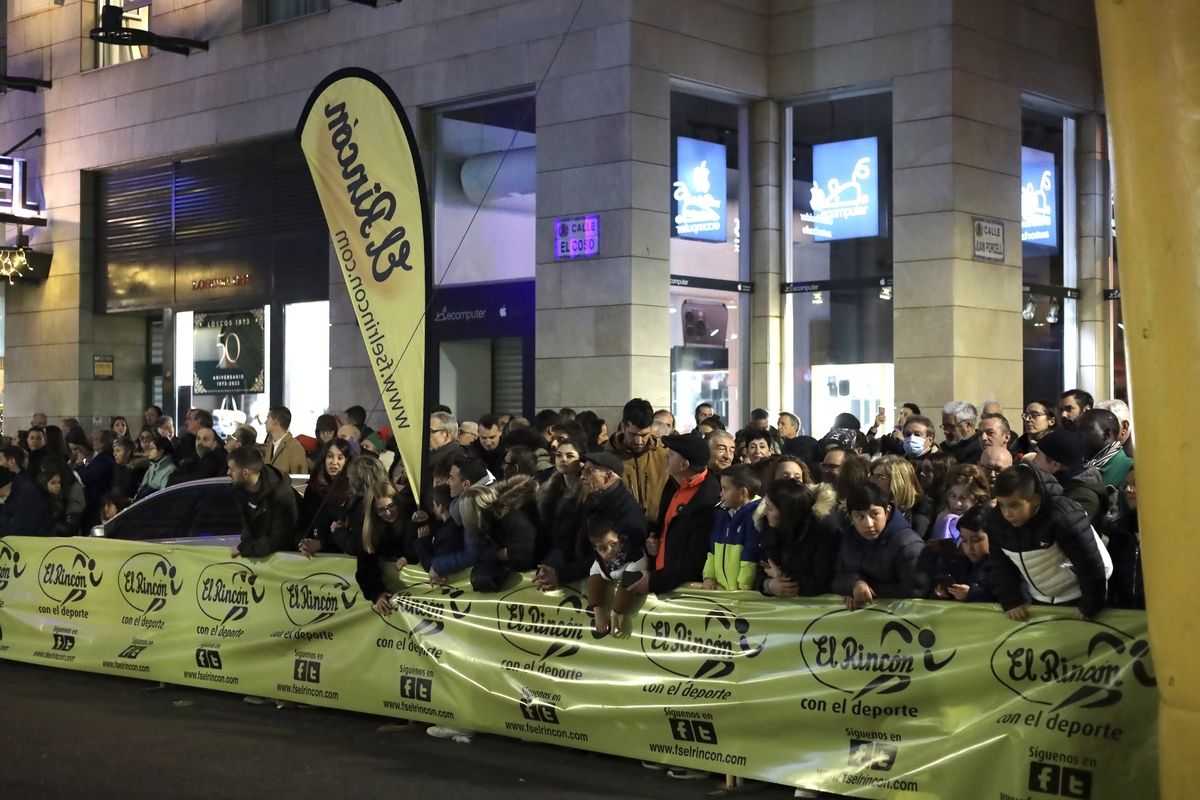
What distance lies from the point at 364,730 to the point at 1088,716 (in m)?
4.75

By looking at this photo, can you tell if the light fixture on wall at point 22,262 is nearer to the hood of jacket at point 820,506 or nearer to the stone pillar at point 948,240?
the stone pillar at point 948,240

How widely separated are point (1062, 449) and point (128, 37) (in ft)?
58.1

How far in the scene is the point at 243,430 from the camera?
1497cm

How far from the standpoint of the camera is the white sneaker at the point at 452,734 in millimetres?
9345

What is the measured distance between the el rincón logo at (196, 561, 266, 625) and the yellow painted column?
22.6 ft

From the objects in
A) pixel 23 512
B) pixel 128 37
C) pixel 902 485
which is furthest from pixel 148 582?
pixel 128 37

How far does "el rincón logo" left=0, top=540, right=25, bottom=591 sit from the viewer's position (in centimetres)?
1248

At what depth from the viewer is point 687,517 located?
869 centimetres

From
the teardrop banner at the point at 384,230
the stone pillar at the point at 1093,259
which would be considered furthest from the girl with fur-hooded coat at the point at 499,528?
the stone pillar at the point at 1093,259

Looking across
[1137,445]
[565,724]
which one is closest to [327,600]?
[565,724]

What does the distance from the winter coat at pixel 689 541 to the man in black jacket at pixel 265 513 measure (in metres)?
3.32

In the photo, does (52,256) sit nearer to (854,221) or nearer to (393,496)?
(854,221)

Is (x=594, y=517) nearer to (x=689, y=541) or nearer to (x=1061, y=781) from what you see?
(x=689, y=541)

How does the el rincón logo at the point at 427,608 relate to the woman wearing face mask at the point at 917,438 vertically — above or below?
below
